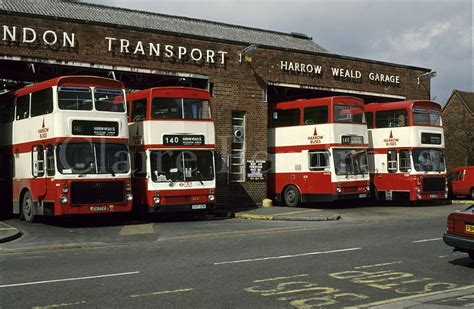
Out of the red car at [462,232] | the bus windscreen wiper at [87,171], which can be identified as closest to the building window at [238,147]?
the bus windscreen wiper at [87,171]

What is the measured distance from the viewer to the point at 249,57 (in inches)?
945

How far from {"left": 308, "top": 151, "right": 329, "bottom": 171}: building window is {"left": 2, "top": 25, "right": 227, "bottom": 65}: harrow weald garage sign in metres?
5.53

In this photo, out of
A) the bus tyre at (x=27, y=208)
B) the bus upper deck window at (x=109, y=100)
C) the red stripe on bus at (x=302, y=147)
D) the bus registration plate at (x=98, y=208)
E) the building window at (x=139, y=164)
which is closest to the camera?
the bus registration plate at (x=98, y=208)

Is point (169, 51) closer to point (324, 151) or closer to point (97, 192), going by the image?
point (324, 151)

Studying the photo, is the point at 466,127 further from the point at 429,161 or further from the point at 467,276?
the point at 467,276

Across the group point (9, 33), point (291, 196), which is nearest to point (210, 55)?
point (291, 196)

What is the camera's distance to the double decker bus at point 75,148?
15.8 m

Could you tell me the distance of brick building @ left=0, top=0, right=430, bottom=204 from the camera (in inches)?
764

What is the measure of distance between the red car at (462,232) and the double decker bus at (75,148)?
10.1 metres

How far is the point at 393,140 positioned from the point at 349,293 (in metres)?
17.5

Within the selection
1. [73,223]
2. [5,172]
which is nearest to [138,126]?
[73,223]

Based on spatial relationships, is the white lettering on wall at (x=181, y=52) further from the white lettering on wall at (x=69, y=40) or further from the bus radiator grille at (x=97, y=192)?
the bus radiator grille at (x=97, y=192)

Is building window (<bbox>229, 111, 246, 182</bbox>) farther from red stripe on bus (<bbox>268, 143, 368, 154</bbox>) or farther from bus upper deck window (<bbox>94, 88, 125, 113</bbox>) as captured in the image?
bus upper deck window (<bbox>94, 88, 125, 113</bbox>)

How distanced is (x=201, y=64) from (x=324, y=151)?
6235mm
